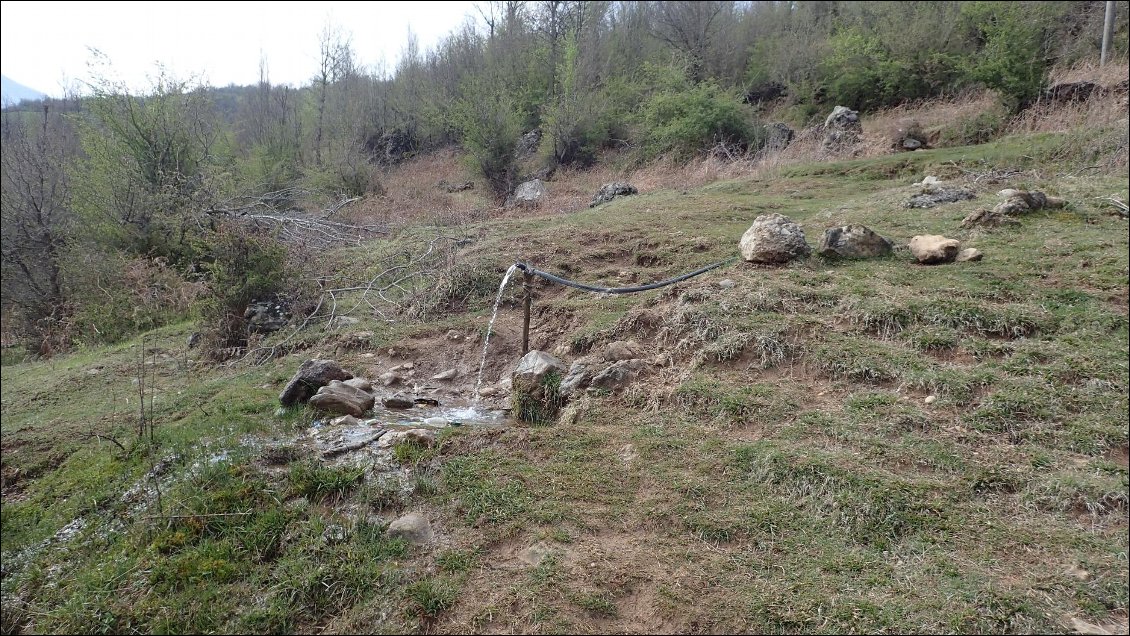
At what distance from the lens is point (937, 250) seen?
4867 mm

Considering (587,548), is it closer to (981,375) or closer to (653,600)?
(653,600)

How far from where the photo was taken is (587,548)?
2477 mm

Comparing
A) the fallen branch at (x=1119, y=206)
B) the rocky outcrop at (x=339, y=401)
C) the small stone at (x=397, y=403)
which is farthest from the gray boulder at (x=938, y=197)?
the rocky outcrop at (x=339, y=401)

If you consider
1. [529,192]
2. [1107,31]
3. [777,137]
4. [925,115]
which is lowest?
[529,192]

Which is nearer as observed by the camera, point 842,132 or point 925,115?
point 842,132

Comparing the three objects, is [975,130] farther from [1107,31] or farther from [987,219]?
[987,219]

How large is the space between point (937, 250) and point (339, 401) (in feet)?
16.3

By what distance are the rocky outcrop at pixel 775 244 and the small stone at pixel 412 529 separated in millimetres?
3886

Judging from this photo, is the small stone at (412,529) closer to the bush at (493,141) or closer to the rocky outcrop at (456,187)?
the bush at (493,141)

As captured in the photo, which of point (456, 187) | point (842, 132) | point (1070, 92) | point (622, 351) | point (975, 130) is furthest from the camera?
point (456, 187)

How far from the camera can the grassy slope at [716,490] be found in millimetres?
2172

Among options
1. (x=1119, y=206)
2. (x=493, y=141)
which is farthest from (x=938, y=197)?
(x=493, y=141)

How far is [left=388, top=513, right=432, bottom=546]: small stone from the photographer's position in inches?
101

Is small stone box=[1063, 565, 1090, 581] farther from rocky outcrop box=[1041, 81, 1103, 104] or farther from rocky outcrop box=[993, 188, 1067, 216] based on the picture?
rocky outcrop box=[1041, 81, 1103, 104]
